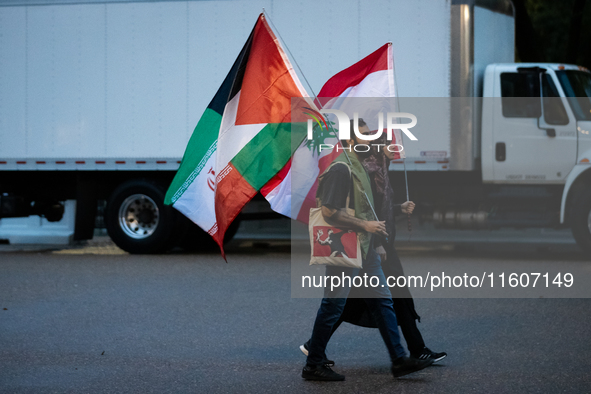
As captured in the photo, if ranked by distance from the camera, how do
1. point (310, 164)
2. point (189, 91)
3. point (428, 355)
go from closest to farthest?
1. point (428, 355)
2. point (310, 164)
3. point (189, 91)

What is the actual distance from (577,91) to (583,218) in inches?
A: 73.3

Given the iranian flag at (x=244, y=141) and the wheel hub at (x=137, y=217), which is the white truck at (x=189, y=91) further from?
the iranian flag at (x=244, y=141)

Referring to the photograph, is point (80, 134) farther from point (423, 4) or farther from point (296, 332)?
point (296, 332)

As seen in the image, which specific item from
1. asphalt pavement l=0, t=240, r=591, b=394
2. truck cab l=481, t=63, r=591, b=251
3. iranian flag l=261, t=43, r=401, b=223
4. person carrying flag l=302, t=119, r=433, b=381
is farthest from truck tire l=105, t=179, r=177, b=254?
person carrying flag l=302, t=119, r=433, b=381

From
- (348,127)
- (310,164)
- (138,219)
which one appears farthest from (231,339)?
(138,219)

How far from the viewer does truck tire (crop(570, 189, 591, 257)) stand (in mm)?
Answer: 11109

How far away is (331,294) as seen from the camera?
525 cm

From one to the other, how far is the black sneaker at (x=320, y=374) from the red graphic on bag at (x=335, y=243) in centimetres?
76

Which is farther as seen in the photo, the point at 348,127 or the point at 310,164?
the point at 310,164

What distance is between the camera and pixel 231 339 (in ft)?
21.4

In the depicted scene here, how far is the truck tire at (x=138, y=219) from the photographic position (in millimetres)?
12570

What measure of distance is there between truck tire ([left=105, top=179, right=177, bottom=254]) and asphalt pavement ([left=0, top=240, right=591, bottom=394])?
6.53ft

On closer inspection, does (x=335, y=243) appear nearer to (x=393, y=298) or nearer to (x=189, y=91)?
(x=393, y=298)

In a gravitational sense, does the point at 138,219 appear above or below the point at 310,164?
below
